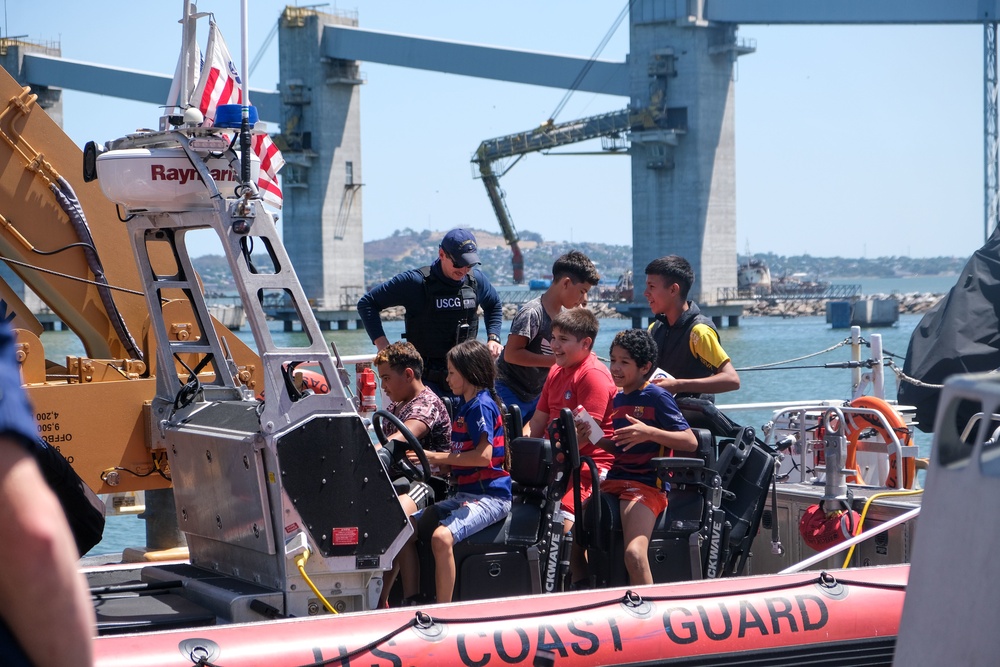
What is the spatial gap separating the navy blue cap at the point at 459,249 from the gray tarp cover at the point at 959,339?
136 inches

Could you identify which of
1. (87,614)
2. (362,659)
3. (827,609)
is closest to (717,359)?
(827,609)

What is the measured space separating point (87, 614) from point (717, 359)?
4.99 meters

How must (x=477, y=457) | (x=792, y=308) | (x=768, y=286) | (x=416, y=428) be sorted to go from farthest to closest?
(x=768, y=286), (x=792, y=308), (x=416, y=428), (x=477, y=457)

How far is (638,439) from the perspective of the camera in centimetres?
536

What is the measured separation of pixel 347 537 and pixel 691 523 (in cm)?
174

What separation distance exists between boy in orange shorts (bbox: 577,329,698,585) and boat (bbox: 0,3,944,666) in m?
0.10

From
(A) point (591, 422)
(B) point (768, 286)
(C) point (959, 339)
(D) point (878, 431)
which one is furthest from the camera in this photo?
(B) point (768, 286)

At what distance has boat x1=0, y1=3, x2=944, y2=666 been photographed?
4488mm

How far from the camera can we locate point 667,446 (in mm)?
5406

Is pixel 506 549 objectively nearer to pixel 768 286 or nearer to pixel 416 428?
pixel 416 428

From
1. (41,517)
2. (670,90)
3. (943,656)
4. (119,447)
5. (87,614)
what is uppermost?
(670,90)

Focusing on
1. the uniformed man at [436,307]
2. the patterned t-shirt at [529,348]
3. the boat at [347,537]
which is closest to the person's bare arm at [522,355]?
the patterned t-shirt at [529,348]

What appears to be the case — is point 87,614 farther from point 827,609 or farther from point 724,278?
point 724,278

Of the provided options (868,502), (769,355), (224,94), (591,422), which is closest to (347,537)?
(591,422)
